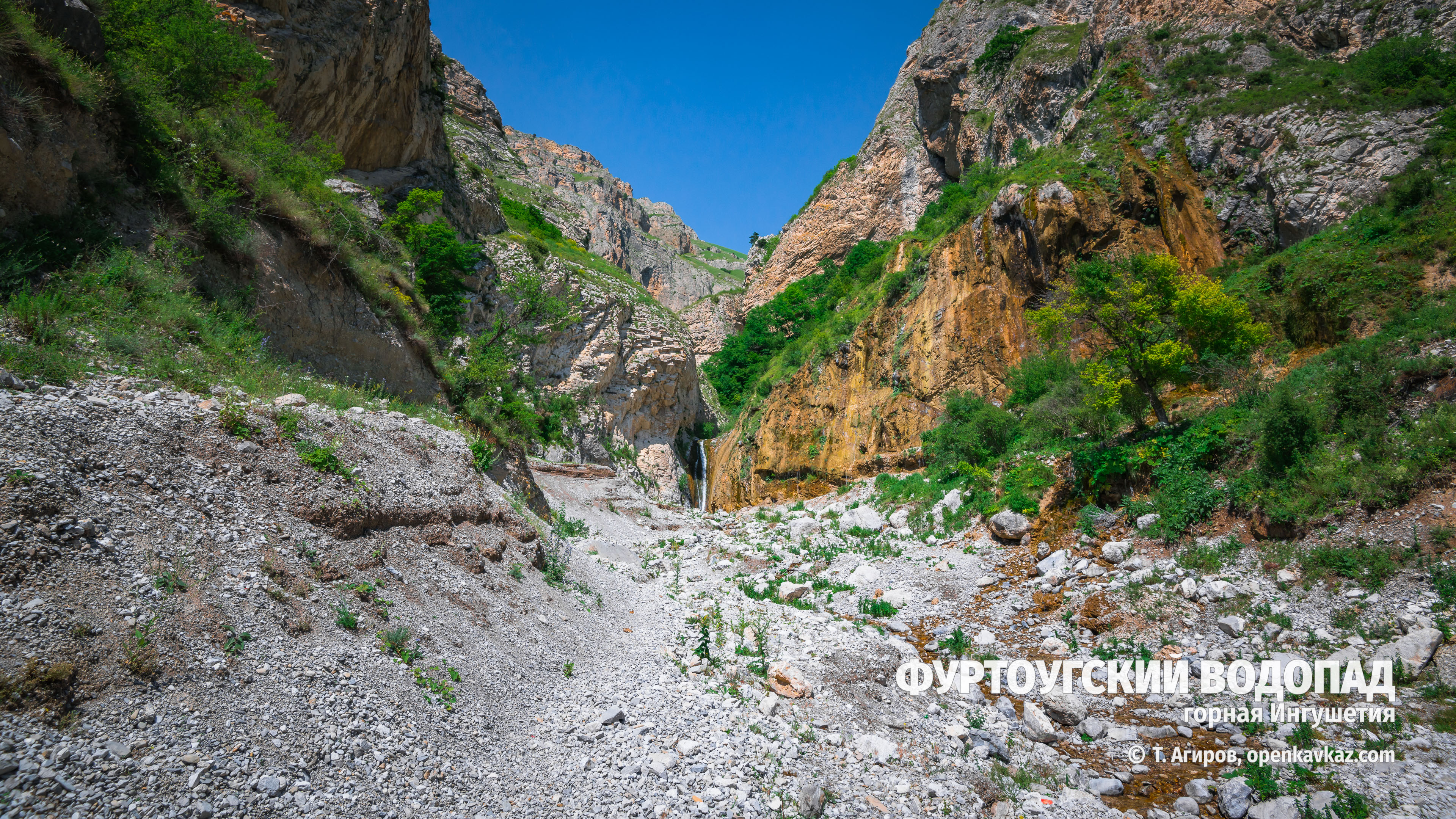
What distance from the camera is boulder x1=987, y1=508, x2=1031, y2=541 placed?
1207cm

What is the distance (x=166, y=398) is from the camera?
19.6ft

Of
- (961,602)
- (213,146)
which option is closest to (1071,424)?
(961,602)

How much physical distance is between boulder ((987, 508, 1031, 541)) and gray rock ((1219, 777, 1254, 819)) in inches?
272

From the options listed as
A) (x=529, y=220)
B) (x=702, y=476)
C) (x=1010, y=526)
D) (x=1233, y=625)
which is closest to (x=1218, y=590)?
(x=1233, y=625)

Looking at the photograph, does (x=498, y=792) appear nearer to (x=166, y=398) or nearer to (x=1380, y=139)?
(x=166, y=398)

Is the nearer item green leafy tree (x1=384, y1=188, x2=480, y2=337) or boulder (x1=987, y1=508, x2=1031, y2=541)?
boulder (x1=987, y1=508, x2=1031, y2=541)

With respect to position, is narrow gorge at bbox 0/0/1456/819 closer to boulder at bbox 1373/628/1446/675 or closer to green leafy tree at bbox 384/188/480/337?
boulder at bbox 1373/628/1446/675

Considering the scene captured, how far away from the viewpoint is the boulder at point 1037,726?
6.46 metres

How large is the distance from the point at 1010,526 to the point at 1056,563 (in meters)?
1.78

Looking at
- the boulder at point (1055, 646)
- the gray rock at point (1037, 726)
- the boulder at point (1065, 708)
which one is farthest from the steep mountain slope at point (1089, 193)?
the gray rock at point (1037, 726)

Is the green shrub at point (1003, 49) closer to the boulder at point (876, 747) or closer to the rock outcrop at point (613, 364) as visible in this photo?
the rock outcrop at point (613, 364)

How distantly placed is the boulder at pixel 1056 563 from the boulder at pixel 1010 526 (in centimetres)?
128

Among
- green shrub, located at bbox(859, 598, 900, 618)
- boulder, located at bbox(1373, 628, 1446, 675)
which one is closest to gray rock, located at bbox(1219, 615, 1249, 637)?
boulder, located at bbox(1373, 628, 1446, 675)

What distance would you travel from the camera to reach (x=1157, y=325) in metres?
11.2
